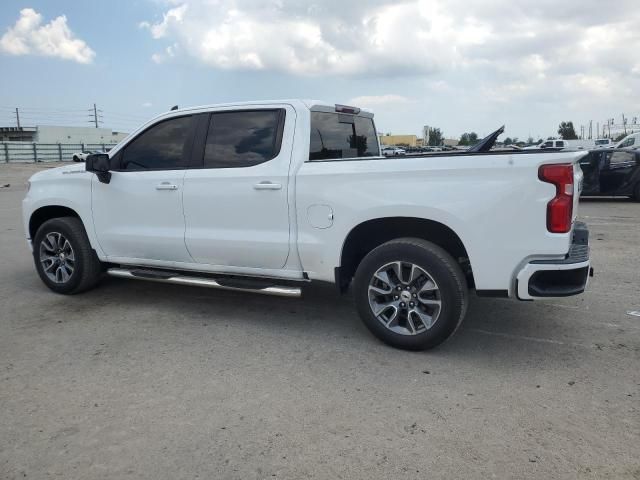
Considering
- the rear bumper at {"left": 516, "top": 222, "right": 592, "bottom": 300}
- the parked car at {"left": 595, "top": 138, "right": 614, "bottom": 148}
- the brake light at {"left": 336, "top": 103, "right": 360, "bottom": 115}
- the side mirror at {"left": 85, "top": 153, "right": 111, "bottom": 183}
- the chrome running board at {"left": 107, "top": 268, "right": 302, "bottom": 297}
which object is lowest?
the chrome running board at {"left": 107, "top": 268, "right": 302, "bottom": 297}

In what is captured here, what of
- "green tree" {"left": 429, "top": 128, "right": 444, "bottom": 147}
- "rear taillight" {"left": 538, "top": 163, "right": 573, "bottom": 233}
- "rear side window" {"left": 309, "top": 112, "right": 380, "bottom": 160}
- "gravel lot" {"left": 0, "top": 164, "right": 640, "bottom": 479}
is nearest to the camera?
"gravel lot" {"left": 0, "top": 164, "right": 640, "bottom": 479}

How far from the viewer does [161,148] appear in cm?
525

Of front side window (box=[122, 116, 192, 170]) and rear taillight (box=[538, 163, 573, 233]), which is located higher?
front side window (box=[122, 116, 192, 170])

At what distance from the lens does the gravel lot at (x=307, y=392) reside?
9.24 ft

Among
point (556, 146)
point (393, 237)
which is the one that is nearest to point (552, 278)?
point (393, 237)

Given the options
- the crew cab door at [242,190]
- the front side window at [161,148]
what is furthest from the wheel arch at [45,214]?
the crew cab door at [242,190]

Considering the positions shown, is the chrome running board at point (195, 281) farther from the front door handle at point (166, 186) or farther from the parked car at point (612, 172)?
the parked car at point (612, 172)

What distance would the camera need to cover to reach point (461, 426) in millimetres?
3121

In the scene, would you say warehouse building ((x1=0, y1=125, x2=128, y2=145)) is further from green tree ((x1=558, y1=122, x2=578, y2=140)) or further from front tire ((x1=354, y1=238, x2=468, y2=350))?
front tire ((x1=354, y1=238, x2=468, y2=350))

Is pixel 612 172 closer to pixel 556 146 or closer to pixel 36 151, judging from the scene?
pixel 556 146

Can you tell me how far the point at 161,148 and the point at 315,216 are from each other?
72.2 inches

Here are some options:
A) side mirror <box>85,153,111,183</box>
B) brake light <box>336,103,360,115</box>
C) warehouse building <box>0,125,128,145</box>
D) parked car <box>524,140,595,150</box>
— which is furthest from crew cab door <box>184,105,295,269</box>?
warehouse building <box>0,125,128,145</box>

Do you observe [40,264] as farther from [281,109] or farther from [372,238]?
[372,238]

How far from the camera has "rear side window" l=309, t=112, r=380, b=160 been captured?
189 inches
